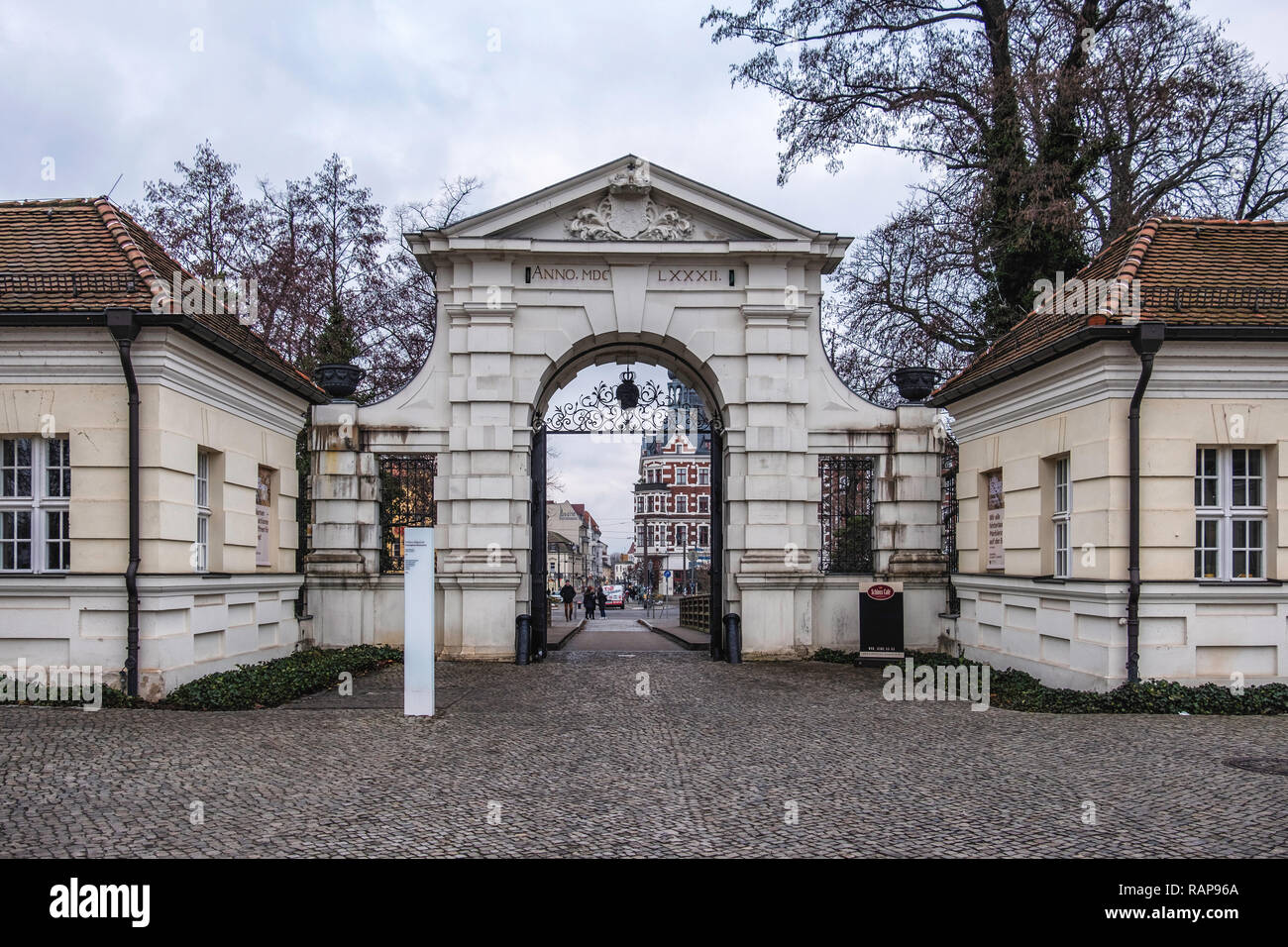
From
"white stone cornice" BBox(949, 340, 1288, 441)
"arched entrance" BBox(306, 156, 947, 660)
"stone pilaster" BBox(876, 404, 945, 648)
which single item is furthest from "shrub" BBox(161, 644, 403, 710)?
"white stone cornice" BBox(949, 340, 1288, 441)

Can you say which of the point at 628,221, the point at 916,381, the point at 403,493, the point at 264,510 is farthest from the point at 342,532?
the point at 916,381

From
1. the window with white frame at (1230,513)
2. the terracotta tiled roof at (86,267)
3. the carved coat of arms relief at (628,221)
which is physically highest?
the carved coat of arms relief at (628,221)

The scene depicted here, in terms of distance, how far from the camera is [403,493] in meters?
20.0

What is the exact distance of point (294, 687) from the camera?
13.9m

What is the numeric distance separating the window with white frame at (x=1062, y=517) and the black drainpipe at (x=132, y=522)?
11.6 m

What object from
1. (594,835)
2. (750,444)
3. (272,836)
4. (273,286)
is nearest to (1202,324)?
(750,444)

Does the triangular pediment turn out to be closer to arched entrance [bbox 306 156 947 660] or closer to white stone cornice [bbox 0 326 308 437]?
arched entrance [bbox 306 156 947 660]

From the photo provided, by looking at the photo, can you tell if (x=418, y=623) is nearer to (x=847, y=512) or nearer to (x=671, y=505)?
(x=847, y=512)

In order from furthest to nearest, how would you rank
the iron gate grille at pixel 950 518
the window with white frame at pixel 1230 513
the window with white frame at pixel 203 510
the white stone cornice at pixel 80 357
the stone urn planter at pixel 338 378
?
the iron gate grille at pixel 950 518 < the stone urn planter at pixel 338 378 < the window with white frame at pixel 203 510 < the window with white frame at pixel 1230 513 < the white stone cornice at pixel 80 357

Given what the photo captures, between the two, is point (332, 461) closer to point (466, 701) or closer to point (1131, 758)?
point (466, 701)

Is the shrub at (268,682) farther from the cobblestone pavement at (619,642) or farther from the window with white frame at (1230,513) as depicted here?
the window with white frame at (1230,513)

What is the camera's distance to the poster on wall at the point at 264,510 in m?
17.2

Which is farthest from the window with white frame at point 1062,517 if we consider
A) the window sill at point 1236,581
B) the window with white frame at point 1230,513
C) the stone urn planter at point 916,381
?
the stone urn planter at point 916,381

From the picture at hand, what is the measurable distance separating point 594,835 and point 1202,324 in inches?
389
